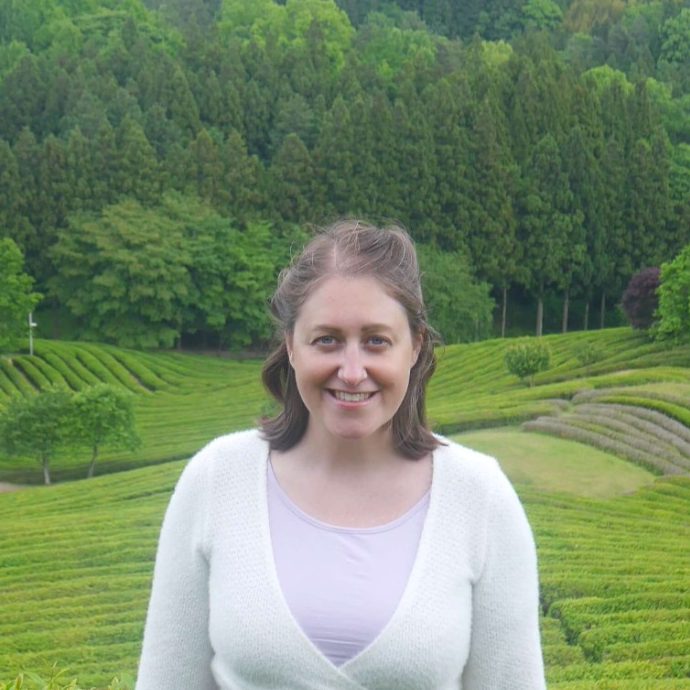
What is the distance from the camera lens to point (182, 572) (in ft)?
11.6

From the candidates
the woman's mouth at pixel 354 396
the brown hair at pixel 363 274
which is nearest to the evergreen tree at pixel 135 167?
the brown hair at pixel 363 274

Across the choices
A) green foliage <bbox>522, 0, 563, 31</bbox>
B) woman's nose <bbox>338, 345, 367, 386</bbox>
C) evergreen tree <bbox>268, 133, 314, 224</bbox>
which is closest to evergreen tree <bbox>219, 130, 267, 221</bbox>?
evergreen tree <bbox>268, 133, 314, 224</bbox>

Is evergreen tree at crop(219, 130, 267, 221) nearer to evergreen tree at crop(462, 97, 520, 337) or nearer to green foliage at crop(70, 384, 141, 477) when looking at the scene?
evergreen tree at crop(462, 97, 520, 337)

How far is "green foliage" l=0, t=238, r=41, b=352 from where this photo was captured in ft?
151

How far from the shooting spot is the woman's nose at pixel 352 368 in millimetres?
3477

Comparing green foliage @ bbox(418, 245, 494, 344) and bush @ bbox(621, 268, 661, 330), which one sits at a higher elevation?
bush @ bbox(621, 268, 661, 330)

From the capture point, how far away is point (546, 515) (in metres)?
20.7

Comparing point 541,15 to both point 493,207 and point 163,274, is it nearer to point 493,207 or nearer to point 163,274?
point 493,207

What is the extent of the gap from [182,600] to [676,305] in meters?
37.2

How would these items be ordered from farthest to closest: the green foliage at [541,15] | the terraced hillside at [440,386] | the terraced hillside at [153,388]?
1. the green foliage at [541,15]
2. the terraced hillside at [153,388]
3. the terraced hillside at [440,386]

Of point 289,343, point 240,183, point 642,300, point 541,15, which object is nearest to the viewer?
point 289,343

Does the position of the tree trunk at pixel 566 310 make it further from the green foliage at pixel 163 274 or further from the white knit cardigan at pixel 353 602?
the white knit cardigan at pixel 353 602

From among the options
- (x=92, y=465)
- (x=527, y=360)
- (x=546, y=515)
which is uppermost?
(x=546, y=515)

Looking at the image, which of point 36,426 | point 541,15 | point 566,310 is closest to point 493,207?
point 566,310
